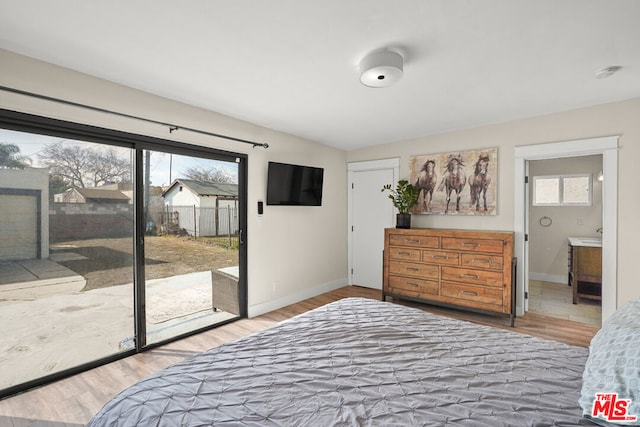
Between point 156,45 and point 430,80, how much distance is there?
6.85 ft

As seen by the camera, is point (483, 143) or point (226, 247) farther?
point (483, 143)

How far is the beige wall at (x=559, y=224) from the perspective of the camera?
16.6 ft

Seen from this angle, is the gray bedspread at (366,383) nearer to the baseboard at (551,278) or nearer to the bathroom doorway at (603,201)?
the bathroom doorway at (603,201)

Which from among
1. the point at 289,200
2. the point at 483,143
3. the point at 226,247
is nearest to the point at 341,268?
the point at 289,200

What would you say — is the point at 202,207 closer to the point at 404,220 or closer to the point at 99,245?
the point at 99,245

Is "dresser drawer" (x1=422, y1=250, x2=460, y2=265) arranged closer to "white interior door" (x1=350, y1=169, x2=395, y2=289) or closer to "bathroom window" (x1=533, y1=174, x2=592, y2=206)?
"white interior door" (x1=350, y1=169, x2=395, y2=289)

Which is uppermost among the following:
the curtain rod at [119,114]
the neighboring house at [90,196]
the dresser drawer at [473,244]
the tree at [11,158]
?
the curtain rod at [119,114]

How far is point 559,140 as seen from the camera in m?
3.42

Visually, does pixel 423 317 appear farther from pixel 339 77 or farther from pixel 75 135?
pixel 75 135

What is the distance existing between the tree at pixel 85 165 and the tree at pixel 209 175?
60 cm

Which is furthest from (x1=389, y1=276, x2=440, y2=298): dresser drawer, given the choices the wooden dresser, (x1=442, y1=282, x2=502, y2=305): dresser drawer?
(x1=442, y1=282, x2=502, y2=305): dresser drawer

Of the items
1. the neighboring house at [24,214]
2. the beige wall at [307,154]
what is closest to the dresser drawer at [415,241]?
the beige wall at [307,154]

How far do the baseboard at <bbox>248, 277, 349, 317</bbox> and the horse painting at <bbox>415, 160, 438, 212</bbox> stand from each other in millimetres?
1919

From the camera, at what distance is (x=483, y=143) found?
12.9 ft
